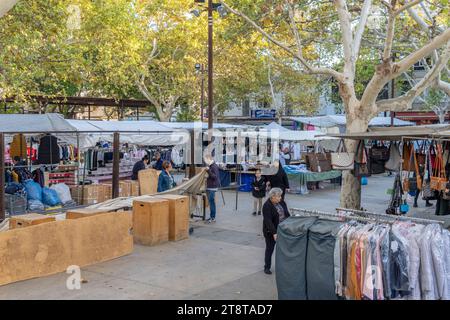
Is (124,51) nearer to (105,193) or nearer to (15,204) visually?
(105,193)

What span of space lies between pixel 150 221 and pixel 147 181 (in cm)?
490

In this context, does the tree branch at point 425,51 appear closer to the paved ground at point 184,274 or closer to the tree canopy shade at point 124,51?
the tree canopy shade at point 124,51

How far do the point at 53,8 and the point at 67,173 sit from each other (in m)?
5.46

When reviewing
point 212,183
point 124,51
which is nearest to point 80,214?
point 212,183

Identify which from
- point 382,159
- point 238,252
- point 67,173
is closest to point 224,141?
point 67,173

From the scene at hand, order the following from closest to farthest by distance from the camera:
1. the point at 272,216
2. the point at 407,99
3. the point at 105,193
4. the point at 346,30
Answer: the point at 272,216 → the point at 346,30 → the point at 407,99 → the point at 105,193

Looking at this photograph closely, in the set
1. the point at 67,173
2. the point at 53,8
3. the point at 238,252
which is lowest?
the point at 238,252

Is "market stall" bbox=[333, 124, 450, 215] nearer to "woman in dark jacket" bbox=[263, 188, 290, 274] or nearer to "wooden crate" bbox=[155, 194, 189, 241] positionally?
"woman in dark jacket" bbox=[263, 188, 290, 274]

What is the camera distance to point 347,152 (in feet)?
38.0

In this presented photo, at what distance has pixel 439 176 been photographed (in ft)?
32.6

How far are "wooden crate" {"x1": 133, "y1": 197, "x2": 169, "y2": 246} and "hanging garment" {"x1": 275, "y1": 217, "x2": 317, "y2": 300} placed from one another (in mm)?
4261

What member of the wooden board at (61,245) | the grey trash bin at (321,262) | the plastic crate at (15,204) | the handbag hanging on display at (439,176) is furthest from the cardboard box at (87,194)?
the grey trash bin at (321,262)

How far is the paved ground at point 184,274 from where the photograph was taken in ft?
23.8

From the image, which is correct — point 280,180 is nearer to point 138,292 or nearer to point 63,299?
point 138,292
